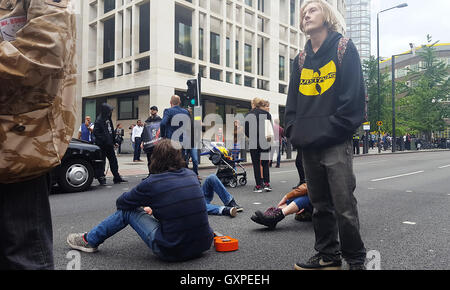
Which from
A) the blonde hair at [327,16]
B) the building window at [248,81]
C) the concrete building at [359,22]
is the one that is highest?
the concrete building at [359,22]

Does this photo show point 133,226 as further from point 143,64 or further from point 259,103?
point 143,64

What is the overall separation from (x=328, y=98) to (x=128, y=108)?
80.6 ft

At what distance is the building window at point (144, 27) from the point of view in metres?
22.2

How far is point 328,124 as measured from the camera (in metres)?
2.47

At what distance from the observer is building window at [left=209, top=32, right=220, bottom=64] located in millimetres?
24781

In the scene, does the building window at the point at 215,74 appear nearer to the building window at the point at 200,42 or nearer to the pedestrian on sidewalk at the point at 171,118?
the building window at the point at 200,42

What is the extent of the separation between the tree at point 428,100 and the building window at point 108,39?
3096cm

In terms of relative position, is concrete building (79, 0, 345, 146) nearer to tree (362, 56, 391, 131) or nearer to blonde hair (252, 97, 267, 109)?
tree (362, 56, 391, 131)

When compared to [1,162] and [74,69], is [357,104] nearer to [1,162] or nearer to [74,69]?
[74,69]

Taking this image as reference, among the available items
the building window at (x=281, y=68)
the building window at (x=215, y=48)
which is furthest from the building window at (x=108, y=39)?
the building window at (x=281, y=68)

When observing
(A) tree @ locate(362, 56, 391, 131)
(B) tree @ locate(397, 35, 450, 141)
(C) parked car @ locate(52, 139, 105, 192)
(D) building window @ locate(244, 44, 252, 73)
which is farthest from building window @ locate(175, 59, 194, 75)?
(B) tree @ locate(397, 35, 450, 141)

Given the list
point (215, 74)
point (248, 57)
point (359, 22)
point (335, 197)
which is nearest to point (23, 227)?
point (335, 197)

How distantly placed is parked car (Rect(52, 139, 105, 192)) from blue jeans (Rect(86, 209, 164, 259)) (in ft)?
13.2
